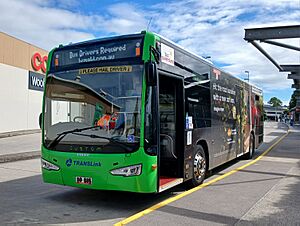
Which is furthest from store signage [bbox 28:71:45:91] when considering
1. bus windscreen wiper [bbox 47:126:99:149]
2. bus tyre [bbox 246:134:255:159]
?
bus windscreen wiper [bbox 47:126:99:149]

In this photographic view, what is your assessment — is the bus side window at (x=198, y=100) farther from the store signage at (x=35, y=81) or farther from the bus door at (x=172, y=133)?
the store signage at (x=35, y=81)

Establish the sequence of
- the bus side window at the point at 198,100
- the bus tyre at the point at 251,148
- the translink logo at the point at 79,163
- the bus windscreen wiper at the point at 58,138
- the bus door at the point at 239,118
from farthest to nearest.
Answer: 1. the bus tyre at the point at 251,148
2. the bus door at the point at 239,118
3. the bus side window at the point at 198,100
4. the bus windscreen wiper at the point at 58,138
5. the translink logo at the point at 79,163

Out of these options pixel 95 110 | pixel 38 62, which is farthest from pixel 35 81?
pixel 95 110

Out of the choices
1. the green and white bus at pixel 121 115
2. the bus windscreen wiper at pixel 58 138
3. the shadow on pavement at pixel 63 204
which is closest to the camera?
the shadow on pavement at pixel 63 204

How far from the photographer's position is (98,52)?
21.4ft

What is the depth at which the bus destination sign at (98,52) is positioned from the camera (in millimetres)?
6203

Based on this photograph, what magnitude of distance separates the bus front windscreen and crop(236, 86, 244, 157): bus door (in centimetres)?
656

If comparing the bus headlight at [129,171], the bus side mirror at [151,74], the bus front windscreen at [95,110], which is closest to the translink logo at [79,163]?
the bus front windscreen at [95,110]

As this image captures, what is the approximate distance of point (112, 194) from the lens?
7.46m

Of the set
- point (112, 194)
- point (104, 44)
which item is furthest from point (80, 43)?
point (112, 194)

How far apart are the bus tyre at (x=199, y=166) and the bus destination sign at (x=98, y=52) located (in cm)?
293

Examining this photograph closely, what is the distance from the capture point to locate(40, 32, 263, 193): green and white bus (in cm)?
593

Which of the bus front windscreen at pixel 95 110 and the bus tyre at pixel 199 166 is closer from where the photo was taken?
the bus front windscreen at pixel 95 110

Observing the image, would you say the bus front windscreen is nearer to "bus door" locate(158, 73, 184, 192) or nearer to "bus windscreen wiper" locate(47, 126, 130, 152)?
"bus windscreen wiper" locate(47, 126, 130, 152)
